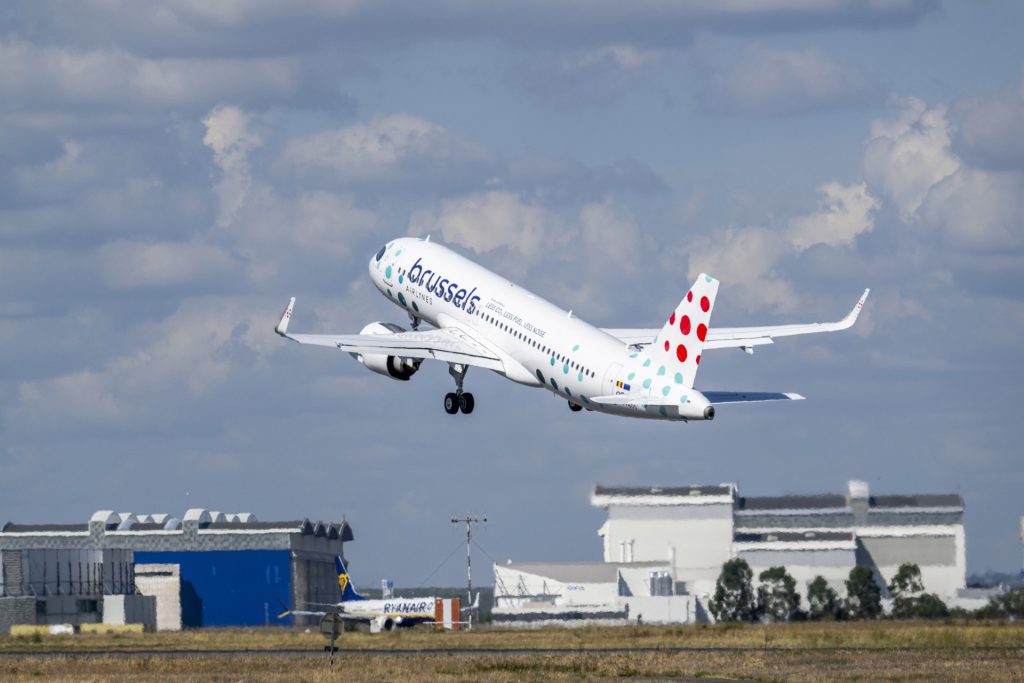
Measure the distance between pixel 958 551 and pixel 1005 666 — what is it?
4351 inches

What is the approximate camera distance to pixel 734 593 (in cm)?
18112

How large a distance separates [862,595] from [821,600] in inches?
182

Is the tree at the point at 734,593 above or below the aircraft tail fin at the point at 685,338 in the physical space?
below

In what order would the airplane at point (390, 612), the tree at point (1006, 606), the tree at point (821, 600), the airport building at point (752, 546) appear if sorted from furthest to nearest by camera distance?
the airport building at point (752, 546) < the tree at point (821, 600) < the airplane at point (390, 612) < the tree at point (1006, 606)

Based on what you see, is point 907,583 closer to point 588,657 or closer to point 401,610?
point 401,610

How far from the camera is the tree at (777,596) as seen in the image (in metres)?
167

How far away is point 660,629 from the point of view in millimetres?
125938

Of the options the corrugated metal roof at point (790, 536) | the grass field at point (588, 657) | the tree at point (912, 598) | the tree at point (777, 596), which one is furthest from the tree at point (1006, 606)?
the corrugated metal roof at point (790, 536)

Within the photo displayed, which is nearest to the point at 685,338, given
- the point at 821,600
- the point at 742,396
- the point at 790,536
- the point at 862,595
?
the point at 742,396

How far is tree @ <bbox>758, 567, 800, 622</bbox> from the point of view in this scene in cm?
16725

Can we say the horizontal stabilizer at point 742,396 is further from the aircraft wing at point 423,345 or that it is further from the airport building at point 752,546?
the airport building at point 752,546

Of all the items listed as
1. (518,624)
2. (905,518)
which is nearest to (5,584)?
(518,624)

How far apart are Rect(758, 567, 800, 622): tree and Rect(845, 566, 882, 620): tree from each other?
459 cm

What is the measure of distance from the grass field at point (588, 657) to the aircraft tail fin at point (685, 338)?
1271 centimetres
